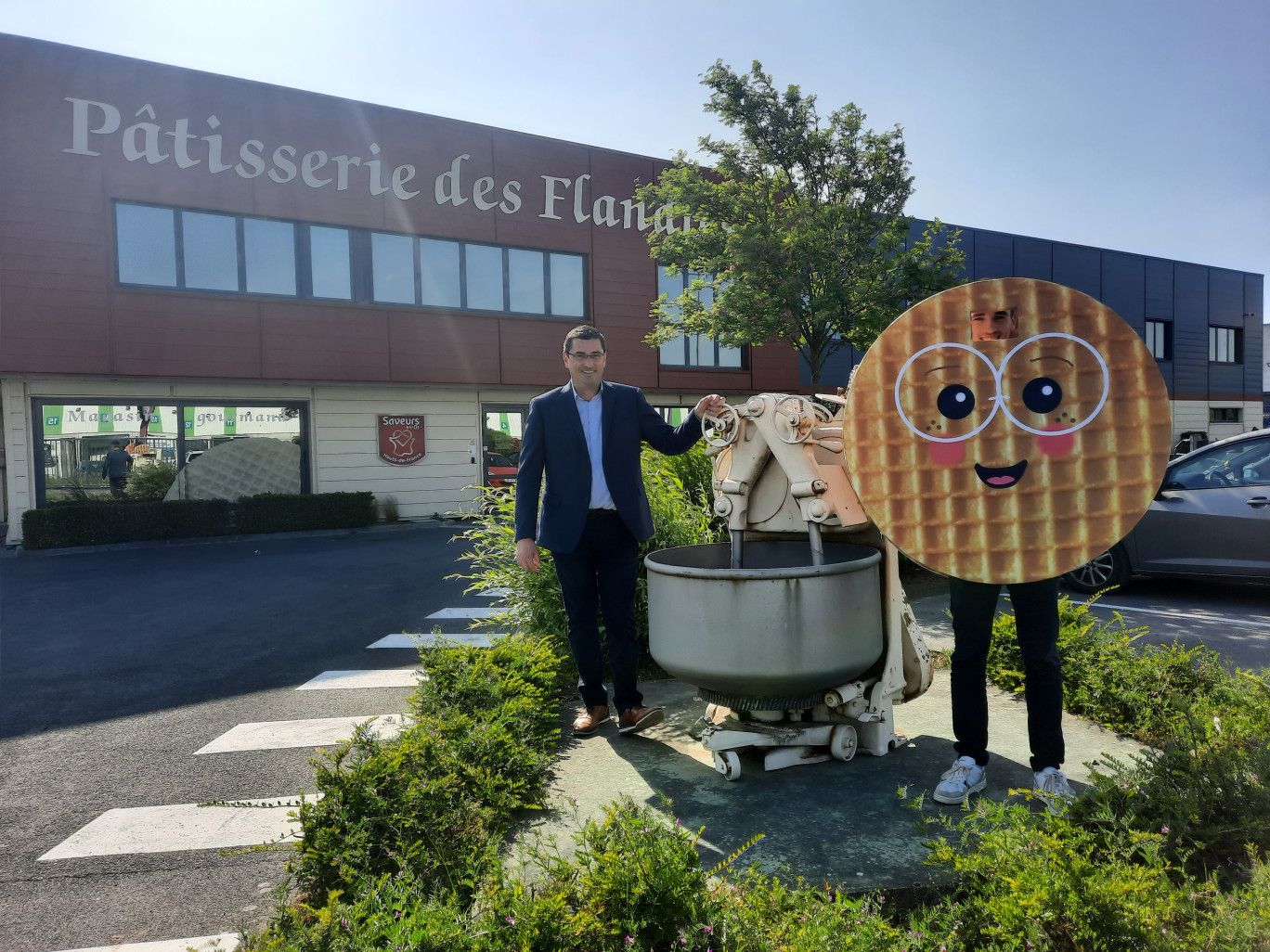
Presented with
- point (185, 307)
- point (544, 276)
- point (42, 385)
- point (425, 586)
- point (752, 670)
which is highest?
point (544, 276)

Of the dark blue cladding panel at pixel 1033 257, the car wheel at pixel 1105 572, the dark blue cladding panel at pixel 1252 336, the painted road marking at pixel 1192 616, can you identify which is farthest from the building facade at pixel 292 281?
the dark blue cladding panel at pixel 1252 336

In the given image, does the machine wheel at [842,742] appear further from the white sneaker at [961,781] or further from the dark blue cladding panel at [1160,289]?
the dark blue cladding panel at [1160,289]

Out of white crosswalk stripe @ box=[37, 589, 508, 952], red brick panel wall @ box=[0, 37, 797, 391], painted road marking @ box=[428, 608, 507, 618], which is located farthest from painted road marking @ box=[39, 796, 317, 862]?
red brick panel wall @ box=[0, 37, 797, 391]

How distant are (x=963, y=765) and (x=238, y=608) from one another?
24.7 feet

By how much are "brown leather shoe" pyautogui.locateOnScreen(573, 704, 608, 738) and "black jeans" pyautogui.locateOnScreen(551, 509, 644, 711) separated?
4cm

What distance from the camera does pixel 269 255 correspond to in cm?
1565

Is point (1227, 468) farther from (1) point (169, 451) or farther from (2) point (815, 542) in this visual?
(1) point (169, 451)

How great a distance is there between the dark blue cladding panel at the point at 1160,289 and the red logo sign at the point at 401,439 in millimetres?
28751

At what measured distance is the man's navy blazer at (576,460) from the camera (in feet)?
12.5

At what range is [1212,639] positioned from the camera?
5.47 meters

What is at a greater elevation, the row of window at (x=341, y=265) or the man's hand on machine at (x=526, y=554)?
the row of window at (x=341, y=265)

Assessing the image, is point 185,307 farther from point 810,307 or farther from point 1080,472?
point 1080,472

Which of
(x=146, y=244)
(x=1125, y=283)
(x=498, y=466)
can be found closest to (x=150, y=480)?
(x=146, y=244)

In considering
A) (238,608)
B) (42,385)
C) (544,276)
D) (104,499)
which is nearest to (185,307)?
(42,385)
